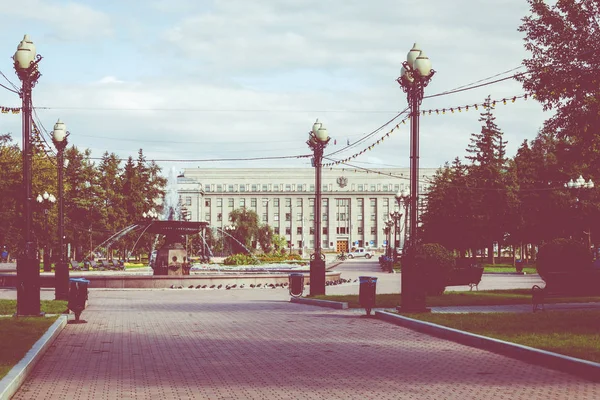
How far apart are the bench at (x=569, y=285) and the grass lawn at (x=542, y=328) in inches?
44.3

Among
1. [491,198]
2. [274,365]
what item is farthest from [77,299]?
[491,198]

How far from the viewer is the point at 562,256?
27953 mm

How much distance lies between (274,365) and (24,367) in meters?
3.08

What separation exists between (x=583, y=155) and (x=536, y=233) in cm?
3701

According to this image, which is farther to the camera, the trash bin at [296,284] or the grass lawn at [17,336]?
the trash bin at [296,284]

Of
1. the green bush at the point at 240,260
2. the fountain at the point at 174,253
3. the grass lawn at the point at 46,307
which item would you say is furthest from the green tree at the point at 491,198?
the grass lawn at the point at 46,307

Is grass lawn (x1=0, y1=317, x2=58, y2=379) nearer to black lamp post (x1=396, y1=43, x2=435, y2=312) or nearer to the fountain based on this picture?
black lamp post (x1=396, y1=43, x2=435, y2=312)

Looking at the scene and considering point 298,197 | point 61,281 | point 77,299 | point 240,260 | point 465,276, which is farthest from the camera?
point 298,197

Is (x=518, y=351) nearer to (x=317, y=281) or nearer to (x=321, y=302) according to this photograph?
(x=321, y=302)

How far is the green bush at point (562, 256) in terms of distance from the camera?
27938 millimetres

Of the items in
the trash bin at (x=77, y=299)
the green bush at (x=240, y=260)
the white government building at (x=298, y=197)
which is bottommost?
the trash bin at (x=77, y=299)

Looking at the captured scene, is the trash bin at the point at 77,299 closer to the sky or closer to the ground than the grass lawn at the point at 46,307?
closer to the sky

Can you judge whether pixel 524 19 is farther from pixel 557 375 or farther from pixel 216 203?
pixel 216 203

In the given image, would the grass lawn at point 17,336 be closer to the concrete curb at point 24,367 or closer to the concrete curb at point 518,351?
the concrete curb at point 24,367
